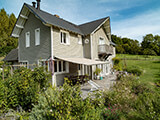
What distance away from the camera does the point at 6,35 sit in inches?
1729

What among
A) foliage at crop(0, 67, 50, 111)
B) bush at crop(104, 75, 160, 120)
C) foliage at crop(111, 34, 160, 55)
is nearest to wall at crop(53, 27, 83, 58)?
foliage at crop(0, 67, 50, 111)

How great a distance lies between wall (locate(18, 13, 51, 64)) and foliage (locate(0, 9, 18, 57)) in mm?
29917

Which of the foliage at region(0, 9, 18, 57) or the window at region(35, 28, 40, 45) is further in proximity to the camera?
the foliage at region(0, 9, 18, 57)

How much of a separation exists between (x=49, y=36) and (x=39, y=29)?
2722 mm

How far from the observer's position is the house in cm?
1374

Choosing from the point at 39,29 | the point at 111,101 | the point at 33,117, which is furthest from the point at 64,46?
the point at 33,117

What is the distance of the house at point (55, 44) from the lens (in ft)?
45.1

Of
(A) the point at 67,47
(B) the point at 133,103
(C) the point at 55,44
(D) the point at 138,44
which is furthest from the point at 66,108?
(D) the point at 138,44

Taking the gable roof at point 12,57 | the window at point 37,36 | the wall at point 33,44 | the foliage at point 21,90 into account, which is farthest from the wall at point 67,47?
the gable roof at point 12,57

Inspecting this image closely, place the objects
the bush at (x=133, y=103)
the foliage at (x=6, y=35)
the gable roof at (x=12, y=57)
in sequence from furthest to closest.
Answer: the foliage at (x=6, y=35), the gable roof at (x=12, y=57), the bush at (x=133, y=103)

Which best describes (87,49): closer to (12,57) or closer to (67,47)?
(67,47)

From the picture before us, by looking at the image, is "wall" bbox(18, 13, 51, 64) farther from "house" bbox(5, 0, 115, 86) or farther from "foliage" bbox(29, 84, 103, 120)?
"foliage" bbox(29, 84, 103, 120)

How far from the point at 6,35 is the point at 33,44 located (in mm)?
38343

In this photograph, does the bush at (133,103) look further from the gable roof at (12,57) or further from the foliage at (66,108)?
the gable roof at (12,57)
